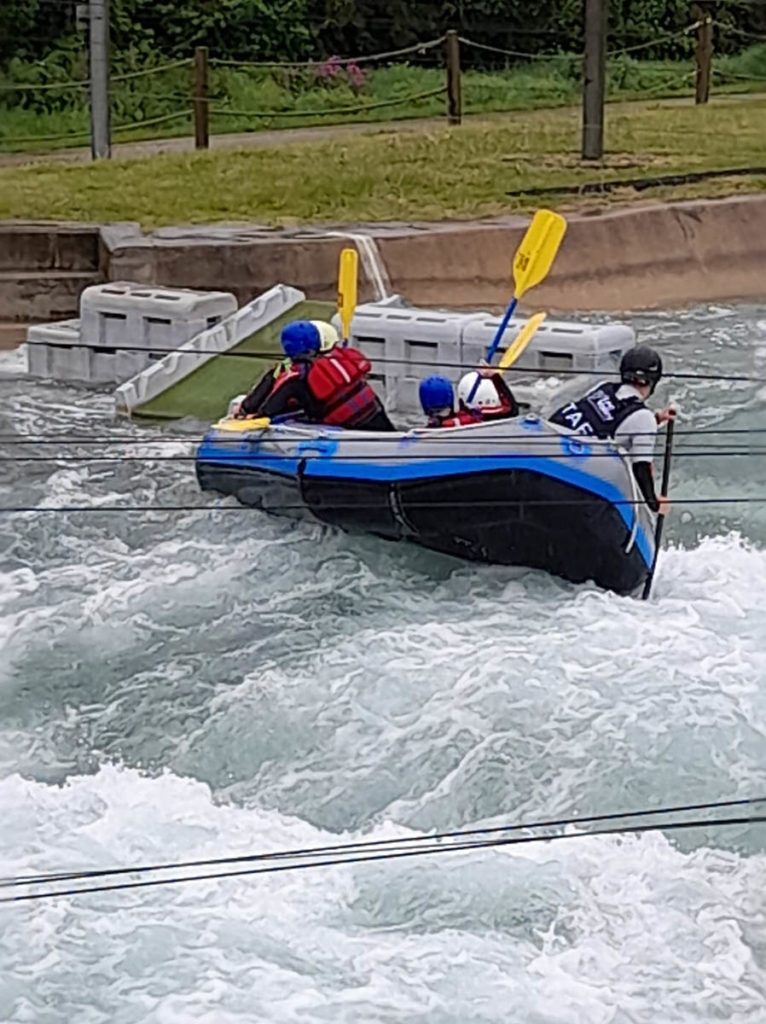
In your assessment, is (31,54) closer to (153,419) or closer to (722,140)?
(722,140)

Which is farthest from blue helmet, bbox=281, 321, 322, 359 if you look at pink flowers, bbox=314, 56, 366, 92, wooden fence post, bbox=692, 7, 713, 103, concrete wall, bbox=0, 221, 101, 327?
pink flowers, bbox=314, 56, 366, 92

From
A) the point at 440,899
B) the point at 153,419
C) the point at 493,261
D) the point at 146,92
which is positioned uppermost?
the point at 146,92

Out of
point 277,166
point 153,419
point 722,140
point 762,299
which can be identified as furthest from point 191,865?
point 722,140

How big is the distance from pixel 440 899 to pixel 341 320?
4752 millimetres

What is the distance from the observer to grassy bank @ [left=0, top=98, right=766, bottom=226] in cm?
1223

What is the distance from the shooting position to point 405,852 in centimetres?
496

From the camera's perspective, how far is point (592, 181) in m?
12.9

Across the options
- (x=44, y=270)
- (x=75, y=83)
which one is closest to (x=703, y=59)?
(x=75, y=83)

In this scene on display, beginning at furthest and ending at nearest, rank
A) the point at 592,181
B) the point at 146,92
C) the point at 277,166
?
the point at 146,92 < the point at 277,166 < the point at 592,181

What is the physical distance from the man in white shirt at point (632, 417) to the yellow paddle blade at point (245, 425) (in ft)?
4.28

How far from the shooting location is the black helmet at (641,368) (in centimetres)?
657

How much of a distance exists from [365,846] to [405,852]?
0.11 meters

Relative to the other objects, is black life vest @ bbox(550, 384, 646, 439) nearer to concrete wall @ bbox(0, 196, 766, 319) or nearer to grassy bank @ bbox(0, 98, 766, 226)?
concrete wall @ bbox(0, 196, 766, 319)

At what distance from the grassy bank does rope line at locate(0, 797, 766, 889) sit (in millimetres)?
7319
